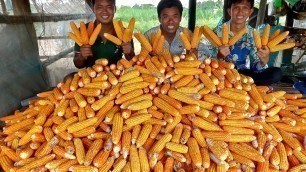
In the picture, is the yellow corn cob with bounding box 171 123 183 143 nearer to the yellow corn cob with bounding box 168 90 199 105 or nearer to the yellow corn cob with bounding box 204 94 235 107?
the yellow corn cob with bounding box 168 90 199 105

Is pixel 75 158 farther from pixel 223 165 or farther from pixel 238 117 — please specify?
pixel 238 117

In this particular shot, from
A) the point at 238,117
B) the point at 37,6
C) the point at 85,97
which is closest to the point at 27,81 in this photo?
the point at 37,6

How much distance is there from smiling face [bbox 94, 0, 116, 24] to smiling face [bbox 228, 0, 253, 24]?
5.32ft

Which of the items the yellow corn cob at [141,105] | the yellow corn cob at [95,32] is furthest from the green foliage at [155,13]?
the yellow corn cob at [141,105]

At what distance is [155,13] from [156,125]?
1086 centimetres

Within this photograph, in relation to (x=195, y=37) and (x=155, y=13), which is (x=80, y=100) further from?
(x=155, y=13)

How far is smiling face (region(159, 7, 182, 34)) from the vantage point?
3400 mm

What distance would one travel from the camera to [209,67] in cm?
234

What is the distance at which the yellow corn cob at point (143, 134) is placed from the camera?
197 centimetres

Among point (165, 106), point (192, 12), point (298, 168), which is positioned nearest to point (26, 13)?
point (165, 106)

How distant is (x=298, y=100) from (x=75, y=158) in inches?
88.7

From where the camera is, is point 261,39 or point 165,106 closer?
point 165,106

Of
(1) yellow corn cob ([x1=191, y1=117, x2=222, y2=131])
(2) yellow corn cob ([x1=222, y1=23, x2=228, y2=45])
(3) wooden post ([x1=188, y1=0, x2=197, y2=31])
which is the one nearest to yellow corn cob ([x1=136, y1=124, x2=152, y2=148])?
(1) yellow corn cob ([x1=191, y1=117, x2=222, y2=131])

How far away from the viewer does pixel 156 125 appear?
6.91ft
